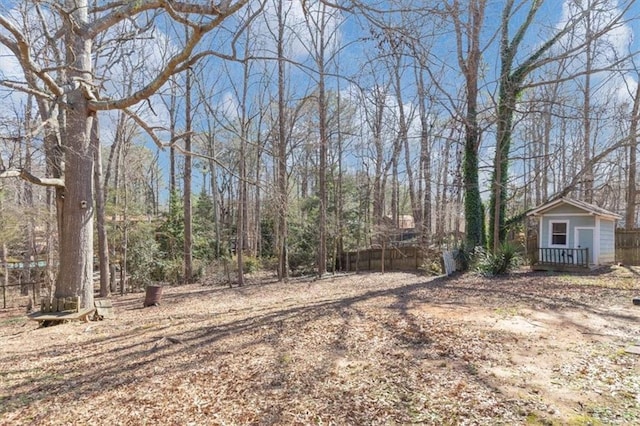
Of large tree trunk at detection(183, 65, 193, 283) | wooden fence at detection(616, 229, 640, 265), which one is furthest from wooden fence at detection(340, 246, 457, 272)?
large tree trunk at detection(183, 65, 193, 283)

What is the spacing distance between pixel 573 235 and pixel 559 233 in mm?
405

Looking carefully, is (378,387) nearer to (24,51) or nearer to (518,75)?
(24,51)

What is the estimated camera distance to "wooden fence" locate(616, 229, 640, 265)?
13586mm

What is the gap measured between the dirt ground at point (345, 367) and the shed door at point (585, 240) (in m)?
5.86

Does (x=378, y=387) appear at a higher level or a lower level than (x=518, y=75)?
lower

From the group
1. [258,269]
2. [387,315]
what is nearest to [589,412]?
[387,315]

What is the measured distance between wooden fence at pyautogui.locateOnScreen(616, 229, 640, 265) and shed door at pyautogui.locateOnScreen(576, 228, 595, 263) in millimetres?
3472

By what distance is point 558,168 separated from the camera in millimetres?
22125

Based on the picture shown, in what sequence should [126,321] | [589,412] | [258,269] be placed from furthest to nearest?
[258,269]
[126,321]
[589,412]

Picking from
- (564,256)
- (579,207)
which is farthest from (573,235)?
(579,207)

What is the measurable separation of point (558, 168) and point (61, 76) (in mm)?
24693

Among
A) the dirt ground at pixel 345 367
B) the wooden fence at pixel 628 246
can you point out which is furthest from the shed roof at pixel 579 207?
the dirt ground at pixel 345 367

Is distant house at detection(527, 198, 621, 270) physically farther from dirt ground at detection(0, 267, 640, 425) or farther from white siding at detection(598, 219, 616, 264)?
dirt ground at detection(0, 267, 640, 425)

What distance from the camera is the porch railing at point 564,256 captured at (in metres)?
11.4
